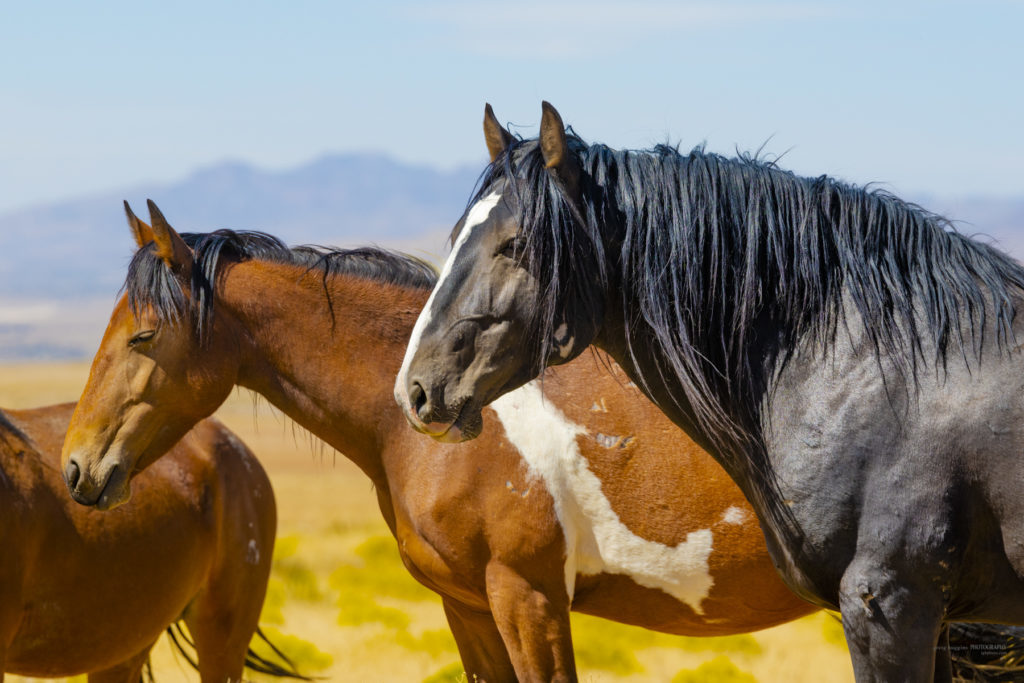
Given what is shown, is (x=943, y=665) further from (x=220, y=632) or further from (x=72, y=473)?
(x=220, y=632)

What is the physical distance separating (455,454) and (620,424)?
694mm

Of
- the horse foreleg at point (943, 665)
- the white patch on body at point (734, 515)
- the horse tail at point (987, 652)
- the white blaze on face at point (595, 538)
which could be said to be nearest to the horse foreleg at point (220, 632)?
the white blaze on face at point (595, 538)

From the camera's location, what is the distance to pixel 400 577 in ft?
49.0

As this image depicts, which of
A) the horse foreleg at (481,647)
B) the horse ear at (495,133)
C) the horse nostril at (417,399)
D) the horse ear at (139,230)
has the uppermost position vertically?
the horse ear at (495,133)

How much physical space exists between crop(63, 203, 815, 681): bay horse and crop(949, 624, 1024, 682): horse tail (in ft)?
4.35

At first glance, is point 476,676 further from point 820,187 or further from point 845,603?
A: point 820,187

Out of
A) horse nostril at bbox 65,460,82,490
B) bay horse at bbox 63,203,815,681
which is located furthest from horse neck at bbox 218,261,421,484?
horse nostril at bbox 65,460,82,490

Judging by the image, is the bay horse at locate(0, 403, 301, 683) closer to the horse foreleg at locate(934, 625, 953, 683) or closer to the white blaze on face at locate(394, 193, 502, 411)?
the white blaze on face at locate(394, 193, 502, 411)

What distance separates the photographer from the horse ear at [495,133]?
3307mm

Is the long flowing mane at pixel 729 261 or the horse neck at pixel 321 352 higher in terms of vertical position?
the long flowing mane at pixel 729 261

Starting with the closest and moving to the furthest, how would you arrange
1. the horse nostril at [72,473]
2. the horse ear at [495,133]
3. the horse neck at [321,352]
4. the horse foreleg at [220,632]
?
the horse ear at [495,133], the horse nostril at [72,473], the horse neck at [321,352], the horse foreleg at [220,632]

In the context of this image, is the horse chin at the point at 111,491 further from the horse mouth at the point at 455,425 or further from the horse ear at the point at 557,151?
the horse ear at the point at 557,151

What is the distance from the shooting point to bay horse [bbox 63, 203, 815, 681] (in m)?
4.25

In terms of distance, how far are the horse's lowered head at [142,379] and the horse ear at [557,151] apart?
1.98 meters
